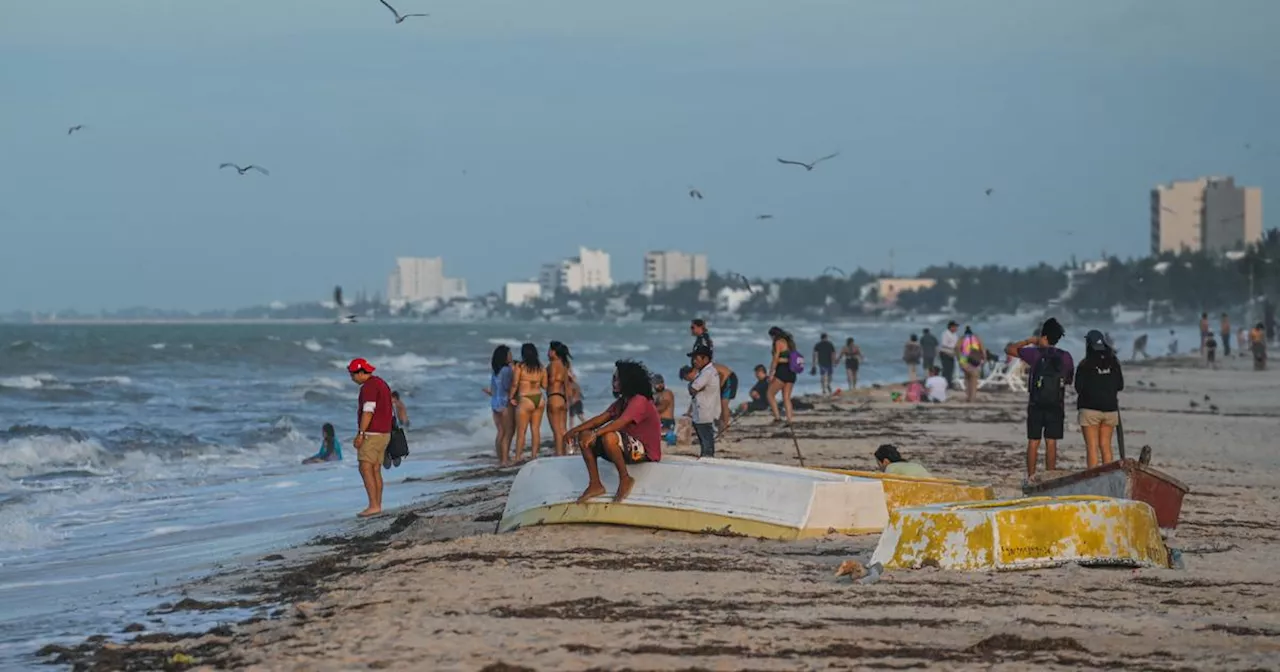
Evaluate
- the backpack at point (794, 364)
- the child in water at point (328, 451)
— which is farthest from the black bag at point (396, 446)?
the backpack at point (794, 364)

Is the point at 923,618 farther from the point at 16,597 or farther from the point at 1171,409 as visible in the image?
the point at 1171,409

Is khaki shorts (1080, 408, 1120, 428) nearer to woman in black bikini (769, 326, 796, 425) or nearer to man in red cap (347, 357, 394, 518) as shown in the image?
man in red cap (347, 357, 394, 518)

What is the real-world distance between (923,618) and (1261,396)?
26229 millimetres

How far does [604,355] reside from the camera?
78750mm

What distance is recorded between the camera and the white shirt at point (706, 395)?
14.9 m

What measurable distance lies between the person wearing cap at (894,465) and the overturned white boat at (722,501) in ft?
3.52

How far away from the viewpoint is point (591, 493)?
11.1m

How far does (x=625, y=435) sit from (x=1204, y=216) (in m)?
180

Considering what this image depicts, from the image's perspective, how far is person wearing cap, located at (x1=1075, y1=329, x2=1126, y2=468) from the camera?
13.2 meters

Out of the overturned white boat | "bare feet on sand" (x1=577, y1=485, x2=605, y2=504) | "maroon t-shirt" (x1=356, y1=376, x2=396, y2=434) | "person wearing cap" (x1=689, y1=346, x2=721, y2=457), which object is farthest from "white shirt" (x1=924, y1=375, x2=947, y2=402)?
"bare feet on sand" (x1=577, y1=485, x2=605, y2=504)

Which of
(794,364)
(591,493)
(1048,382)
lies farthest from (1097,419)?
(794,364)

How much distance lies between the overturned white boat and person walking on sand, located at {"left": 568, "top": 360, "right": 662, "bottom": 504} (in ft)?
0.29

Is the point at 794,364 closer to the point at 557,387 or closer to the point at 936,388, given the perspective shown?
the point at 557,387

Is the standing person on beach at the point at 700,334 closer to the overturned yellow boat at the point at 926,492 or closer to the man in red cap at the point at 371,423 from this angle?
A: the man in red cap at the point at 371,423
